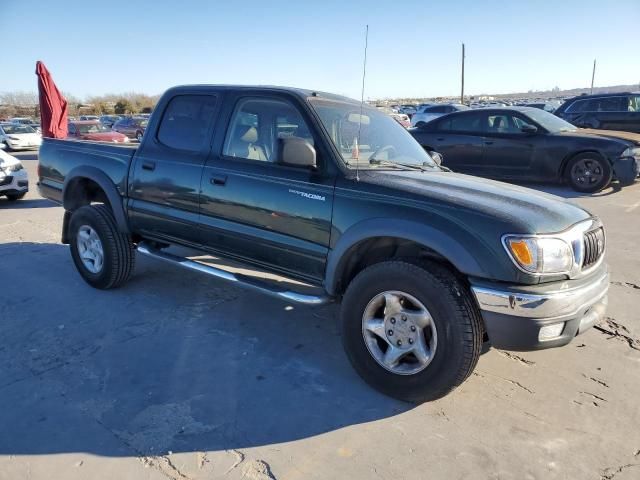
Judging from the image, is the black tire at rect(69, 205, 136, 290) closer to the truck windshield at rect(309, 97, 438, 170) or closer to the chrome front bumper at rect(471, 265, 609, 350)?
the truck windshield at rect(309, 97, 438, 170)

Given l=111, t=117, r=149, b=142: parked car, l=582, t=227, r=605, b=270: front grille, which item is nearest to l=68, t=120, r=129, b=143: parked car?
l=111, t=117, r=149, b=142: parked car

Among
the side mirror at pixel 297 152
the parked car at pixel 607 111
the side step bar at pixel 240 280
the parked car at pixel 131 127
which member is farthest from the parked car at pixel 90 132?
the side mirror at pixel 297 152

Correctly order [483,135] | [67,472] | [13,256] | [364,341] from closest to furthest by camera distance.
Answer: [67,472], [364,341], [13,256], [483,135]

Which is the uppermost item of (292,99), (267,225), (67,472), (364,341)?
(292,99)

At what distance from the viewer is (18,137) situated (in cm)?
2159

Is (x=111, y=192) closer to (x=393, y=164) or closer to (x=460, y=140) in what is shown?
(x=393, y=164)

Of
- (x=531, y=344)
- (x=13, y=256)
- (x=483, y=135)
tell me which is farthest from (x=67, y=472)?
(x=483, y=135)

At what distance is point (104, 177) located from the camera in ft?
15.5

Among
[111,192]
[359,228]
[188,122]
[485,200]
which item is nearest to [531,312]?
[485,200]

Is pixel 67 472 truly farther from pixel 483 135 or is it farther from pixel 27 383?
pixel 483 135

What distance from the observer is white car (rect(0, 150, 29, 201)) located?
932 cm

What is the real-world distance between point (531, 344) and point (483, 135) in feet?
27.4

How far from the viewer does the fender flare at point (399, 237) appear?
9.09 ft

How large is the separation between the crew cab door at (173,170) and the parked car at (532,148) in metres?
7.44
